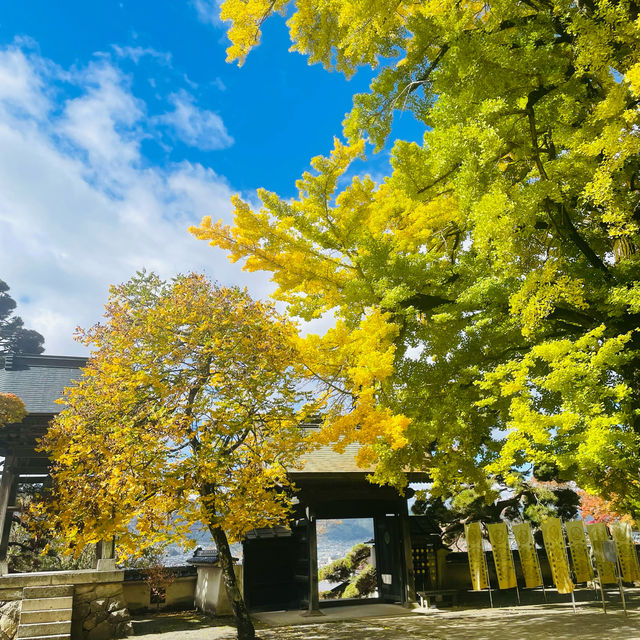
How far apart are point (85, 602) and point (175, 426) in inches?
189

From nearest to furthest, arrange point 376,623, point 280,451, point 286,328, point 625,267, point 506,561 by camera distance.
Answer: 1. point 625,267
2. point 280,451
3. point 286,328
4. point 376,623
5. point 506,561

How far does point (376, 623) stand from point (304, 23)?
37.6 ft

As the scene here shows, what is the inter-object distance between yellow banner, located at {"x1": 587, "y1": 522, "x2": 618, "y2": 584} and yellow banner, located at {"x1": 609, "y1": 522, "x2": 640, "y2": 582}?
301 mm

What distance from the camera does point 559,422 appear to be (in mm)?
5770

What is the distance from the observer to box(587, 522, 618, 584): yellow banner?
11195 millimetres

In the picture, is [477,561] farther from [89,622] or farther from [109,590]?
[89,622]

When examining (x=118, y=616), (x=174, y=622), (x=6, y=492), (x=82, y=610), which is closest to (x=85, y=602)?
(x=82, y=610)

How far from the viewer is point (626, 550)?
11805 millimetres

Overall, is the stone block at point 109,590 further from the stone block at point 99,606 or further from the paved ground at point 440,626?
the paved ground at point 440,626

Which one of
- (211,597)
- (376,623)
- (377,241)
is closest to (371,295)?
(377,241)

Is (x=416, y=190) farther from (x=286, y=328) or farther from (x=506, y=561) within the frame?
(x=506, y=561)

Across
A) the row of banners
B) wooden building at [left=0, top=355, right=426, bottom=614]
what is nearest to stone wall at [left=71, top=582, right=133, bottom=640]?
wooden building at [left=0, top=355, right=426, bottom=614]

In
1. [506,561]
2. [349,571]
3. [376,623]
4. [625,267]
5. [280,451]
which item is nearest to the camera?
[625,267]

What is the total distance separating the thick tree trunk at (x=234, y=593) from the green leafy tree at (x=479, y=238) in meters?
2.87
